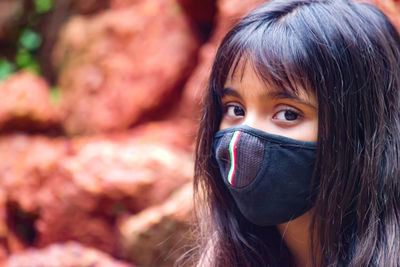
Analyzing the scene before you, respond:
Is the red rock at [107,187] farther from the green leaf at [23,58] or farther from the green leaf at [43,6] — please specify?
the green leaf at [43,6]

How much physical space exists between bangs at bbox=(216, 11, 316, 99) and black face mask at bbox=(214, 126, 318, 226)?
16cm

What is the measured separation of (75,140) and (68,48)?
948 mm

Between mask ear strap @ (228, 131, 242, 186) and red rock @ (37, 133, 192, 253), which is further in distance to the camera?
red rock @ (37, 133, 192, 253)

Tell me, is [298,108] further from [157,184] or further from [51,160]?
[51,160]

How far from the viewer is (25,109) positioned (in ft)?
13.8

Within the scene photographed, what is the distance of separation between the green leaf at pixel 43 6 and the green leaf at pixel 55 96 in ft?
2.93

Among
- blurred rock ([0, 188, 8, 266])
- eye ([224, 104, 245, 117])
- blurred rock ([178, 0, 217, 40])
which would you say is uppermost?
eye ([224, 104, 245, 117])

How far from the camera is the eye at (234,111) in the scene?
5.23 ft

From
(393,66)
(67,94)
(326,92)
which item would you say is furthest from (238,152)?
(67,94)

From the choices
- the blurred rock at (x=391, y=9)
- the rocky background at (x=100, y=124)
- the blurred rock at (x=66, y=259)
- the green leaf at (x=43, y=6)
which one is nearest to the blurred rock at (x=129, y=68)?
the rocky background at (x=100, y=124)

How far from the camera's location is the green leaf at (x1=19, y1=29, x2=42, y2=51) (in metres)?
4.82

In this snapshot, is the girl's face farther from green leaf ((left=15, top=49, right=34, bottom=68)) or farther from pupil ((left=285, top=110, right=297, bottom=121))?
green leaf ((left=15, top=49, right=34, bottom=68))

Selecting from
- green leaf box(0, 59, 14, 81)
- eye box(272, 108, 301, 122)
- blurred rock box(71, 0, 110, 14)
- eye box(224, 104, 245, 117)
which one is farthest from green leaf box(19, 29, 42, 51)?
eye box(272, 108, 301, 122)

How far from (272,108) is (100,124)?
2706mm
